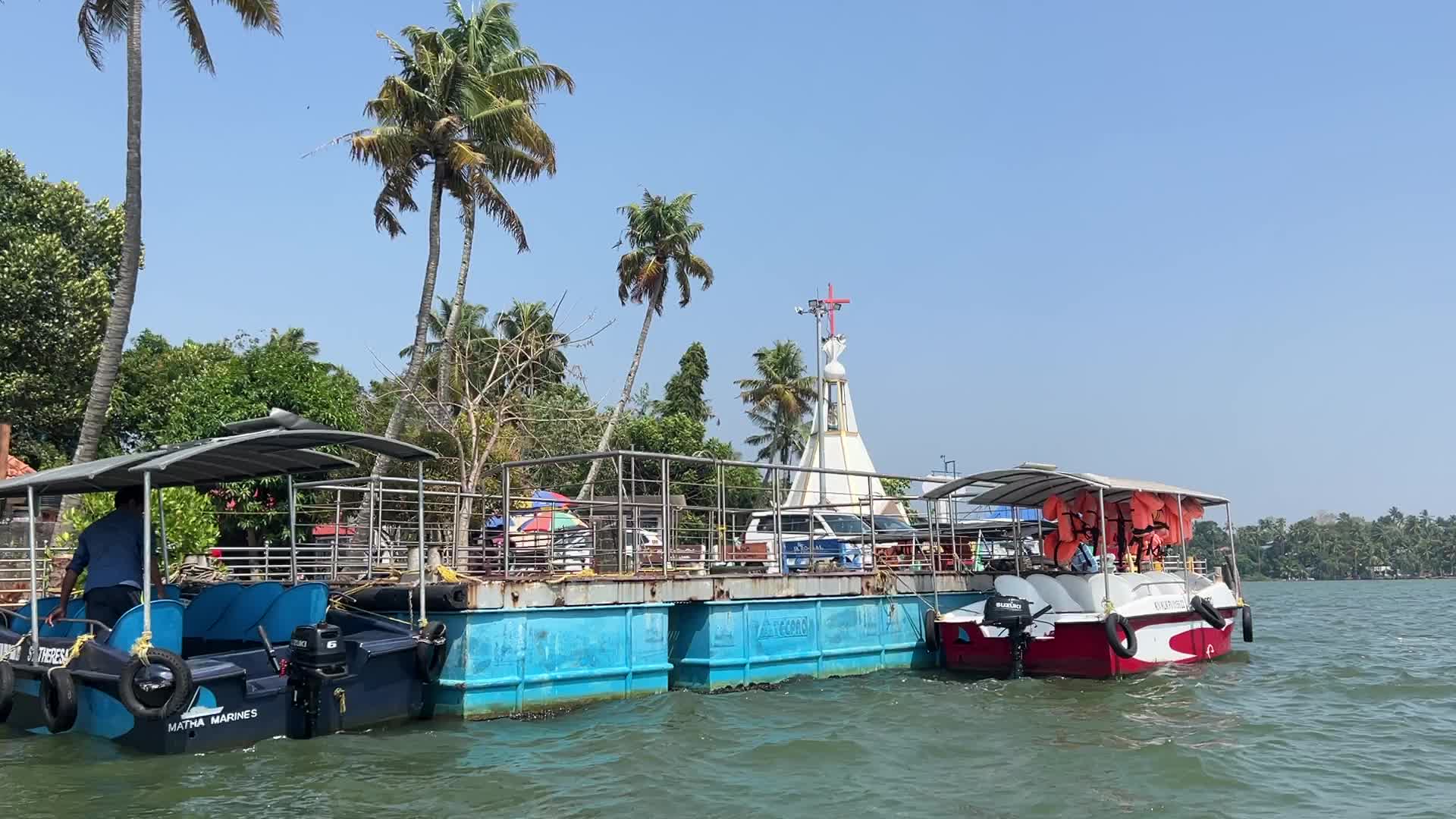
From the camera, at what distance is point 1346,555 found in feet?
413

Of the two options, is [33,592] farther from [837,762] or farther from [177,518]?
[177,518]

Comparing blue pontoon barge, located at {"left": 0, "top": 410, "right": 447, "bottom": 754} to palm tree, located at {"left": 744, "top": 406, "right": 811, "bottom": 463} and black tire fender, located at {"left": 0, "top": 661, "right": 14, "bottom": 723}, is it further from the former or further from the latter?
palm tree, located at {"left": 744, "top": 406, "right": 811, "bottom": 463}

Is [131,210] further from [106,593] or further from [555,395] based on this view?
[555,395]

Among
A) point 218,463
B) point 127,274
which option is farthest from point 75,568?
point 127,274

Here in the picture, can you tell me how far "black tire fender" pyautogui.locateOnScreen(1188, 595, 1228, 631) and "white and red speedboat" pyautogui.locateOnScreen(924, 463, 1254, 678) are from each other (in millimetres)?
27

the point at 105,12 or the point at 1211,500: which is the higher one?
the point at 105,12

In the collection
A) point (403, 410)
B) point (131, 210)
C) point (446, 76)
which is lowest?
point (403, 410)

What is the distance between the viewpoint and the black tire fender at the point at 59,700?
10742 millimetres

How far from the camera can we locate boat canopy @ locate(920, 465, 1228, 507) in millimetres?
17797

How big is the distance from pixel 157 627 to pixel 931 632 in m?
11.4

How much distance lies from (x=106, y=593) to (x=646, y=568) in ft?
21.4

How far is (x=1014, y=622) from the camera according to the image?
16984 millimetres

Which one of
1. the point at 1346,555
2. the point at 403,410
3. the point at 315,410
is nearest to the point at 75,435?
the point at 315,410

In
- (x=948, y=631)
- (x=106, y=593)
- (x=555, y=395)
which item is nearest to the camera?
(x=106, y=593)
